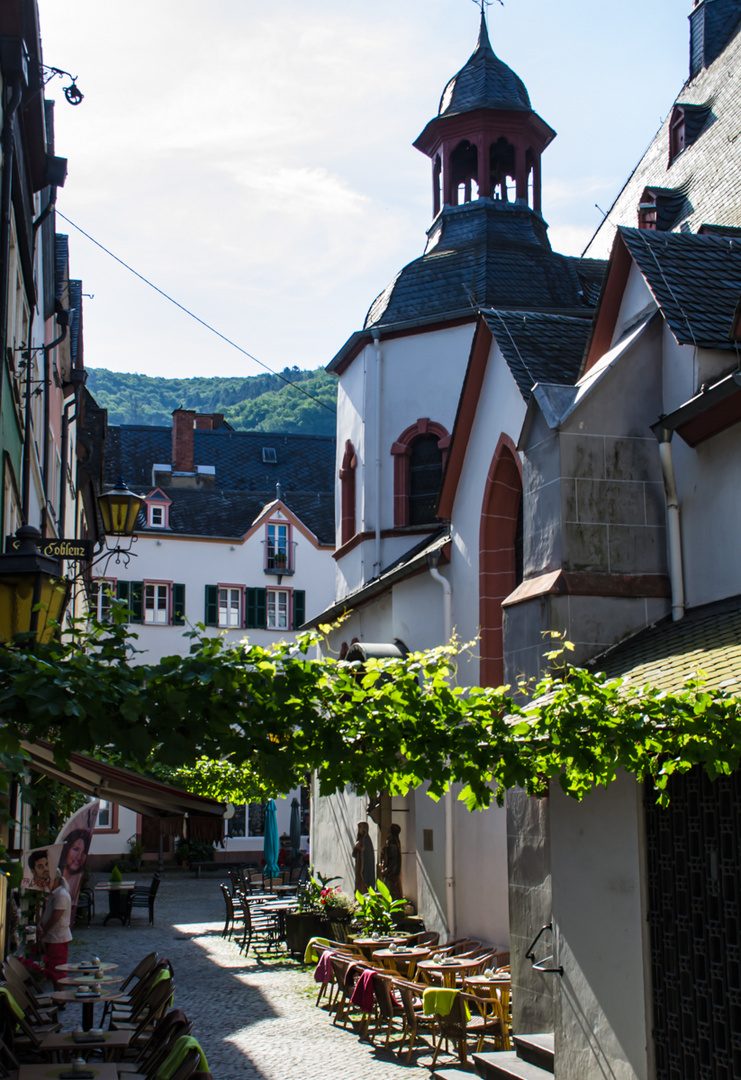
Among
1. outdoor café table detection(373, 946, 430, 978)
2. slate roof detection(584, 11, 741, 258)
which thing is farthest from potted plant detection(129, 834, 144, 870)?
outdoor café table detection(373, 946, 430, 978)

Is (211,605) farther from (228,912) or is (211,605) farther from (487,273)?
(487,273)

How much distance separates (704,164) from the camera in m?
18.7

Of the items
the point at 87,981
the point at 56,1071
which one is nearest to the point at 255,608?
the point at 87,981

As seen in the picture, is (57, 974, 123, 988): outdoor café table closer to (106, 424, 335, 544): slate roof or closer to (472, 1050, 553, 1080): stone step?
(472, 1050, 553, 1080): stone step

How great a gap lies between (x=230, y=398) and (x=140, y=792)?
96.1 meters

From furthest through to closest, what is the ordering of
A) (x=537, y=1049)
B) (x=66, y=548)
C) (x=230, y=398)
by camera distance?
1. (x=230, y=398)
2. (x=66, y=548)
3. (x=537, y=1049)

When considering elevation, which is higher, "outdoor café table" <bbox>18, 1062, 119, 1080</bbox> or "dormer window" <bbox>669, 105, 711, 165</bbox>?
"dormer window" <bbox>669, 105, 711, 165</bbox>

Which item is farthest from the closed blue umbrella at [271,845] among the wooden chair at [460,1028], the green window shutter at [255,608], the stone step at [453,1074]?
the stone step at [453,1074]

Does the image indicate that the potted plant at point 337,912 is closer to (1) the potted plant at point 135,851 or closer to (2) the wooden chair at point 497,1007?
(2) the wooden chair at point 497,1007

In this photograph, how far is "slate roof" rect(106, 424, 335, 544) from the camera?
43562 mm

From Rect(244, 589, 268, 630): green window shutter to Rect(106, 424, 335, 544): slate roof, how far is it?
2304 millimetres

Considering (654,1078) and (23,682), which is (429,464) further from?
(23,682)

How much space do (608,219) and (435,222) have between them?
141 inches

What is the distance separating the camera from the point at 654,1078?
341 inches
